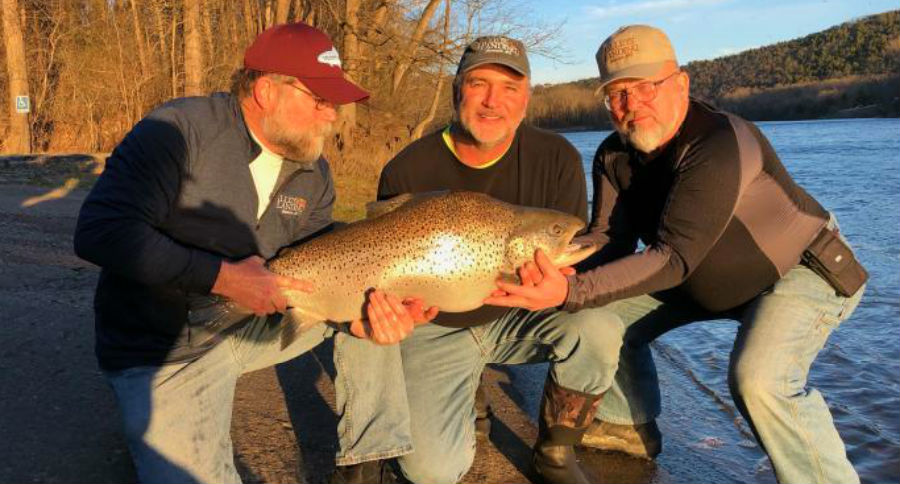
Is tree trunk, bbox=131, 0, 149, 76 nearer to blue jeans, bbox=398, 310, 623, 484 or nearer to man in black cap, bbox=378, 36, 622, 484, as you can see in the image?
man in black cap, bbox=378, 36, 622, 484

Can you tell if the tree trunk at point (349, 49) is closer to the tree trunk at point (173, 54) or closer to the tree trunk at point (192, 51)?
the tree trunk at point (192, 51)

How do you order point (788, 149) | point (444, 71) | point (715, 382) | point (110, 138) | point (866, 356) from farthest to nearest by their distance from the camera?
point (788, 149) < point (110, 138) < point (444, 71) < point (866, 356) < point (715, 382)

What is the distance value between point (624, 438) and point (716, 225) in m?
1.49

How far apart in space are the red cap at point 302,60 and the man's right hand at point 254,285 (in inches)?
35.2

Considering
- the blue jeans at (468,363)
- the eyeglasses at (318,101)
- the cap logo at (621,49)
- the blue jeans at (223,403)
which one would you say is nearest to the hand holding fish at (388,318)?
the blue jeans at (223,403)

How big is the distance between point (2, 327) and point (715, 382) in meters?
5.72

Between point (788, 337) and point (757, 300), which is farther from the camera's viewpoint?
point (757, 300)

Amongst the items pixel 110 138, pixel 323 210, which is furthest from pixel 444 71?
pixel 323 210

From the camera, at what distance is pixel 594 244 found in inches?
157

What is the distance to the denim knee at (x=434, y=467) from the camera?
3629 millimetres

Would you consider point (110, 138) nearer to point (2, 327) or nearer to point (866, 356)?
point (2, 327)

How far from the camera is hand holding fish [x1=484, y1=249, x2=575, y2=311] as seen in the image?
11.7ft

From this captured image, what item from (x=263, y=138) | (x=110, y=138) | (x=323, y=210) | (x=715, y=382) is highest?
(x=263, y=138)

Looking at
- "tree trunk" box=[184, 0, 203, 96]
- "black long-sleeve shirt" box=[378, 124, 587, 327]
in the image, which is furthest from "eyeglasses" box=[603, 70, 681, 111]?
"tree trunk" box=[184, 0, 203, 96]
